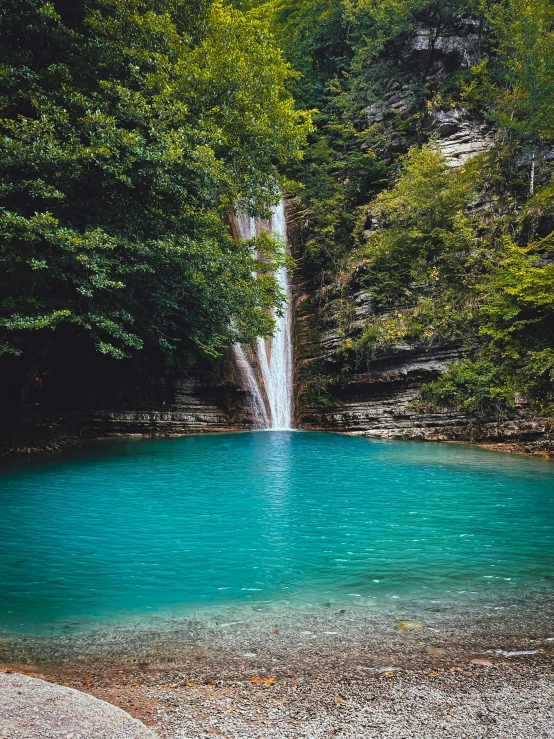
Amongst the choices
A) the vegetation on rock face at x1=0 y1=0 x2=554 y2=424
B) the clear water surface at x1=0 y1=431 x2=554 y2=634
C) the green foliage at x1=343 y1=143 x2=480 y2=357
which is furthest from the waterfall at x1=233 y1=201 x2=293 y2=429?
the clear water surface at x1=0 y1=431 x2=554 y2=634

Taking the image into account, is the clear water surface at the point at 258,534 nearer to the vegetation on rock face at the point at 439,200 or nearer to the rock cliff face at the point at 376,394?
the rock cliff face at the point at 376,394

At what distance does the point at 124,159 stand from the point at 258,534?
30.4 ft

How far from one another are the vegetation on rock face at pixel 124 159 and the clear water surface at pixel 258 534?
15.2 feet

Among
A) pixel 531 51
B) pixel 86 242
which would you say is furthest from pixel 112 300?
pixel 531 51

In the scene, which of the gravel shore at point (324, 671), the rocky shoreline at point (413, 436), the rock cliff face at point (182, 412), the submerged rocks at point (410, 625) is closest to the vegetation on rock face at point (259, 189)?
the rocky shoreline at point (413, 436)

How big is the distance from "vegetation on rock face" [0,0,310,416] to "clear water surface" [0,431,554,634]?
463cm

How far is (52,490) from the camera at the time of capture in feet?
33.6

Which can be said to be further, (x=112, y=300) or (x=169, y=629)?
(x=112, y=300)

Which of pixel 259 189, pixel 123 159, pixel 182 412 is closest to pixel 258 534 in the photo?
pixel 123 159

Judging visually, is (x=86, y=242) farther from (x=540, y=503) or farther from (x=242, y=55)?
(x=540, y=503)

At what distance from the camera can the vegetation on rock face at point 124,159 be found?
11398mm

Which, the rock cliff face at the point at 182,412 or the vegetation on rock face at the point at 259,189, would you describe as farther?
the rock cliff face at the point at 182,412

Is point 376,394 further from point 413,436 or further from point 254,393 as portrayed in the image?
point 254,393

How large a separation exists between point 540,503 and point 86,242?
1085 cm
